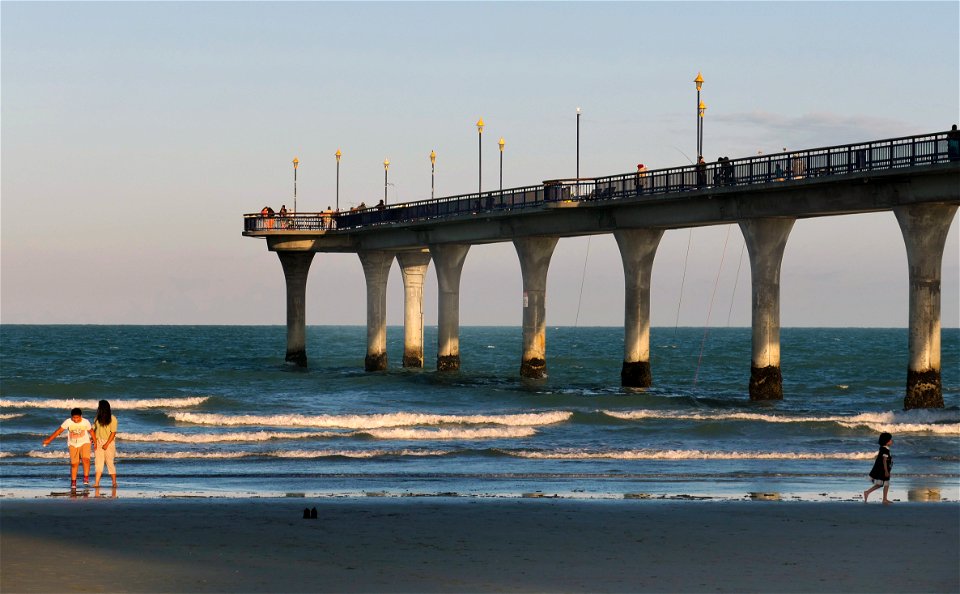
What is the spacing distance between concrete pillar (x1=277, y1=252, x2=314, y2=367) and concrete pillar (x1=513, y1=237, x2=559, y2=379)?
2227 centimetres

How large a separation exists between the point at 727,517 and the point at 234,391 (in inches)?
1786

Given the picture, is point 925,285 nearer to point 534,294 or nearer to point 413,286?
point 534,294

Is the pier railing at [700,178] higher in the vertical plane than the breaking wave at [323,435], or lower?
higher

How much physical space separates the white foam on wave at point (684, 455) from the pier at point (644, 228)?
10559 mm

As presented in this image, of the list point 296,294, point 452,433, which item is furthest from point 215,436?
point 296,294

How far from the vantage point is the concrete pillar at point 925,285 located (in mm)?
43156

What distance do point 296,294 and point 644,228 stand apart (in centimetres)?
3411

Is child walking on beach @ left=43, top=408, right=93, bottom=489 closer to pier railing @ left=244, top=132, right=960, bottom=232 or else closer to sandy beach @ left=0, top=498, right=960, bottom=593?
sandy beach @ left=0, top=498, right=960, bottom=593

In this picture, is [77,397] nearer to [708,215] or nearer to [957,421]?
[708,215]

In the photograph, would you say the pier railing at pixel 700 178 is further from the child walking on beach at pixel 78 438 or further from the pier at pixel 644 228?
the child walking on beach at pixel 78 438

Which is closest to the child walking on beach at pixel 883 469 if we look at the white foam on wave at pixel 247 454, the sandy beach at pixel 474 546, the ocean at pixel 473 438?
the sandy beach at pixel 474 546

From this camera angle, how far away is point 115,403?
2104 inches

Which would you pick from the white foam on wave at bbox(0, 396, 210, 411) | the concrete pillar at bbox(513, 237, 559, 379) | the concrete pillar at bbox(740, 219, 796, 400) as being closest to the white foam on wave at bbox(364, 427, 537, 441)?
the concrete pillar at bbox(740, 219, 796, 400)

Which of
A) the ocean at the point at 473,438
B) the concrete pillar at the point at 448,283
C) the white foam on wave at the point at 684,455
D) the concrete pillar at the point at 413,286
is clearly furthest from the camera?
the concrete pillar at the point at 413,286
